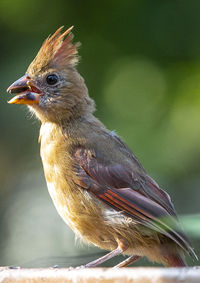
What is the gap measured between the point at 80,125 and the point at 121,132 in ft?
1.80

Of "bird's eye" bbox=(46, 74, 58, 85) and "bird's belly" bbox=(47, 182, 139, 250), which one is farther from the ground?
"bird's eye" bbox=(46, 74, 58, 85)

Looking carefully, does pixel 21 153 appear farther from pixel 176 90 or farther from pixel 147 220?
pixel 147 220

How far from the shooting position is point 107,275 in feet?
6.93

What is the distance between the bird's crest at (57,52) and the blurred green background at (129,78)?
522 millimetres

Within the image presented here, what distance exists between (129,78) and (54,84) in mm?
795

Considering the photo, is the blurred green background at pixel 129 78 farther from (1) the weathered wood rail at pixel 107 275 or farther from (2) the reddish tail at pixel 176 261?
(1) the weathered wood rail at pixel 107 275

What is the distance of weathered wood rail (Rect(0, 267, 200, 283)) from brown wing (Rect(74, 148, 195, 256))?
1029 mm

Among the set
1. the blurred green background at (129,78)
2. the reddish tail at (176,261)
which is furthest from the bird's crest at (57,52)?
the reddish tail at (176,261)

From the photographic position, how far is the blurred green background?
13.6 ft

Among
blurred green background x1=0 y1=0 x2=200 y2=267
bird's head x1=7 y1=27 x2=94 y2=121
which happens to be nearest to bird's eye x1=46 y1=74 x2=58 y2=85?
bird's head x1=7 y1=27 x2=94 y2=121

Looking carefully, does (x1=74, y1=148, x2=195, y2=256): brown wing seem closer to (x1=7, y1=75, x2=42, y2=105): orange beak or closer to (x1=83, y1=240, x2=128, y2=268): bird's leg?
(x1=83, y1=240, x2=128, y2=268): bird's leg

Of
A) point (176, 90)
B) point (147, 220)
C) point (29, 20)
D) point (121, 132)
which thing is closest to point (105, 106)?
point (121, 132)

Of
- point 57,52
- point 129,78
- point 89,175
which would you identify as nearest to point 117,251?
point 89,175

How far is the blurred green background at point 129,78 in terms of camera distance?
4141 mm
